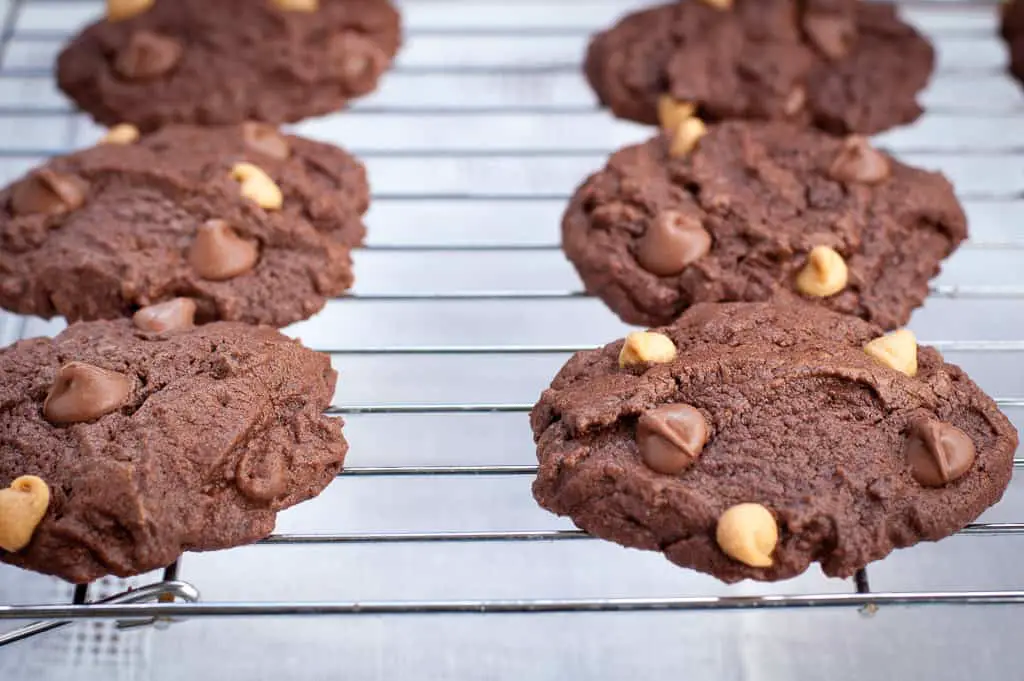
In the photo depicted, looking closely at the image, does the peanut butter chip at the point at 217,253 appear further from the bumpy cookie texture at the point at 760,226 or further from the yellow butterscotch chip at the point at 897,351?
the yellow butterscotch chip at the point at 897,351

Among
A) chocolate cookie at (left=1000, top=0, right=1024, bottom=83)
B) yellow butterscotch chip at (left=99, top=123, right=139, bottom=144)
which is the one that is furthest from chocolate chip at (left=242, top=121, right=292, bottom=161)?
chocolate cookie at (left=1000, top=0, right=1024, bottom=83)

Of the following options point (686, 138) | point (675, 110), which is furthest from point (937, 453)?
point (675, 110)

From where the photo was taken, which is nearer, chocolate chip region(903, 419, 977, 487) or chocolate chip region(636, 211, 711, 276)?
chocolate chip region(903, 419, 977, 487)

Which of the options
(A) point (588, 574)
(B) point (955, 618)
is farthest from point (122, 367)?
(B) point (955, 618)

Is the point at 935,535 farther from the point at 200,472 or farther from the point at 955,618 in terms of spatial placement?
the point at 200,472

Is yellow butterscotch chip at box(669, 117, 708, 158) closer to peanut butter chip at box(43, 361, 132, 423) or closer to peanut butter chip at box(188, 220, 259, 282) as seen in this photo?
peanut butter chip at box(188, 220, 259, 282)

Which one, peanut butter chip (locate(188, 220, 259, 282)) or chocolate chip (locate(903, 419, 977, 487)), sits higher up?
peanut butter chip (locate(188, 220, 259, 282))

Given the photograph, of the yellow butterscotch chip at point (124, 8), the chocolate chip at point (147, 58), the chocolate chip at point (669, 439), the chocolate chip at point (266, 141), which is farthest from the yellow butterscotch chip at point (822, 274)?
the yellow butterscotch chip at point (124, 8)
